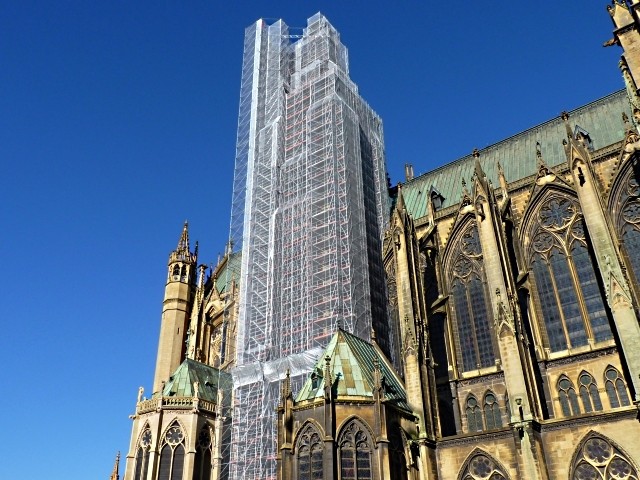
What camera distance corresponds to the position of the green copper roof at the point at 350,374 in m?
23.8

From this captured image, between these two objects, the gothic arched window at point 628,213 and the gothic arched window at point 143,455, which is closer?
the gothic arched window at point 628,213

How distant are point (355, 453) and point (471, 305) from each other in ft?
36.1

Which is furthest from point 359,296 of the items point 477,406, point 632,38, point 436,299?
point 632,38

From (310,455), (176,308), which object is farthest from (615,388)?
(176,308)

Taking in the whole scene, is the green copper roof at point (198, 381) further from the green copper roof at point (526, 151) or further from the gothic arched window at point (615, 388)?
the gothic arched window at point (615, 388)

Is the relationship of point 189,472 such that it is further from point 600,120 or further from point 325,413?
point 600,120

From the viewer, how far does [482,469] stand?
23.2 meters

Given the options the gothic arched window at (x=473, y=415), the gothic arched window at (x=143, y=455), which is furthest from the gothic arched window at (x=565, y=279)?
the gothic arched window at (x=143, y=455)

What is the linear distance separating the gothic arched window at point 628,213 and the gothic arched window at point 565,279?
1.56m

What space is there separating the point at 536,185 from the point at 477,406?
11.7m

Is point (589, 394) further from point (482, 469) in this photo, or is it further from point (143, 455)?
point (143, 455)

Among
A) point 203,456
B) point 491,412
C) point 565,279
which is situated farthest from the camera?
point 203,456

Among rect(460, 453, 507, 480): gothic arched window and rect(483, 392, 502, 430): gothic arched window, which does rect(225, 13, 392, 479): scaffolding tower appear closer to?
rect(483, 392, 502, 430): gothic arched window

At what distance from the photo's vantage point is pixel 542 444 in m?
22.2
